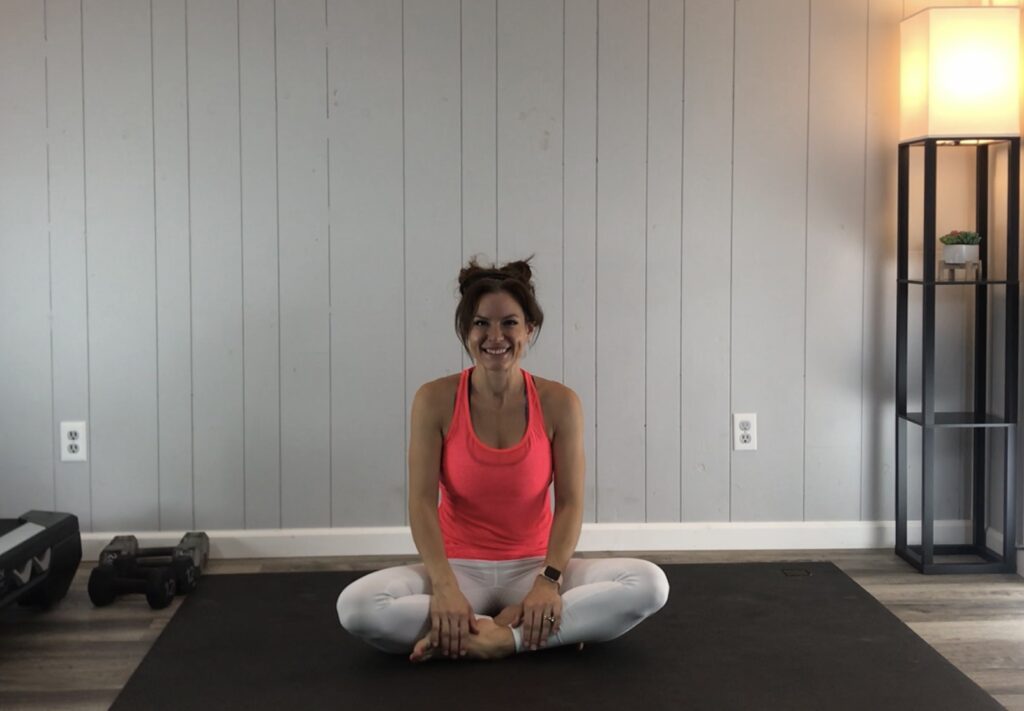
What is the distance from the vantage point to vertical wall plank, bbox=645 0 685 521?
12.3 ft

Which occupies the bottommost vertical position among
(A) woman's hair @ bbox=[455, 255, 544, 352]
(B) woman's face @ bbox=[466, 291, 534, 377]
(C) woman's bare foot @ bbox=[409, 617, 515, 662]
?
(C) woman's bare foot @ bbox=[409, 617, 515, 662]

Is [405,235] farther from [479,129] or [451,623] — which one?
[451,623]

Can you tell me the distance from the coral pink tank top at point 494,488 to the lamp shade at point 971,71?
5.15 ft

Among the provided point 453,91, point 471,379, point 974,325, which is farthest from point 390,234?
point 974,325

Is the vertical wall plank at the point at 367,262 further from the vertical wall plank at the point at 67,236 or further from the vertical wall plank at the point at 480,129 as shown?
the vertical wall plank at the point at 67,236

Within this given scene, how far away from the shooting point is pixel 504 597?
108 inches

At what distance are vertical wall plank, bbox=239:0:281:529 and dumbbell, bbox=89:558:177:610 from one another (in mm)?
546

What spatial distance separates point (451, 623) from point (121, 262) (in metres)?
1.74

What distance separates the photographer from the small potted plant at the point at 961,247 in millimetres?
3572

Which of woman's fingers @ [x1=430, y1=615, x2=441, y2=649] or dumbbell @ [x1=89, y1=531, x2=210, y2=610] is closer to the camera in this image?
woman's fingers @ [x1=430, y1=615, x2=441, y2=649]

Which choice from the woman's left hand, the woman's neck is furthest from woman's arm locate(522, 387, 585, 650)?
the woman's neck

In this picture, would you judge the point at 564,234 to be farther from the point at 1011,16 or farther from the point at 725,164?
the point at 1011,16

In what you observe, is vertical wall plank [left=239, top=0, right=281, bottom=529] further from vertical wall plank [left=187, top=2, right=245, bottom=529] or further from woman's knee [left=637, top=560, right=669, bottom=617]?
woman's knee [left=637, top=560, right=669, bottom=617]

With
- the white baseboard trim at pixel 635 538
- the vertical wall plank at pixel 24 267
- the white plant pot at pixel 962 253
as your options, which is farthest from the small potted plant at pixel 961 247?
the vertical wall plank at pixel 24 267
